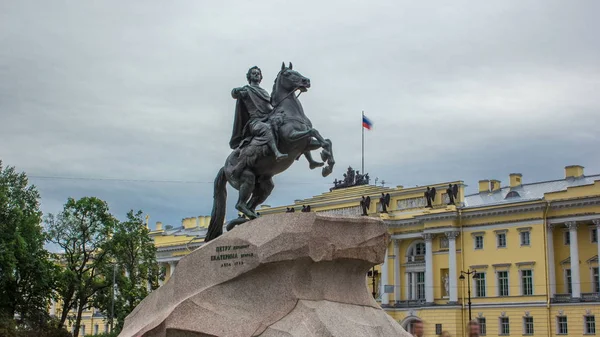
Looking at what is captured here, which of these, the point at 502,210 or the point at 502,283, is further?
the point at 502,283

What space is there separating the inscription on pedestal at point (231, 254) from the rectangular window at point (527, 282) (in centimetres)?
5157

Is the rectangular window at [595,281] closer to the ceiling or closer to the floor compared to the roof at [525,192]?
closer to the floor

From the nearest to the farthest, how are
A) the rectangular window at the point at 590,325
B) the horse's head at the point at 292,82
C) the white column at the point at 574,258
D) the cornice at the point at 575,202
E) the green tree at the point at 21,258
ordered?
the horse's head at the point at 292,82
the green tree at the point at 21,258
the rectangular window at the point at 590,325
the cornice at the point at 575,202
the white column at the point at 574,258

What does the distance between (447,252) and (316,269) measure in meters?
55.5

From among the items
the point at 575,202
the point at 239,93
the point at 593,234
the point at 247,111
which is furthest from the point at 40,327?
the point at 239,93

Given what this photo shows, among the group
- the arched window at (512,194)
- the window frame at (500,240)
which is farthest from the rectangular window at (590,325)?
the arched window at (512,194)

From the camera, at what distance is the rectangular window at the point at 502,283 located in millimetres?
63906

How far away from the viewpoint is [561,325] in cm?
6019

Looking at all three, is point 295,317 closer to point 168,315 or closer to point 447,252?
point 168,315

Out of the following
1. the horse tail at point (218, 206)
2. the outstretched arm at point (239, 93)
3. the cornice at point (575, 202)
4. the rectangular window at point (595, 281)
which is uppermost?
the cornice at point (575, 202)

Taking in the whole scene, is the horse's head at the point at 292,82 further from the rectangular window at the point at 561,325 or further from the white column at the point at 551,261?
the white column at the point at 551,261

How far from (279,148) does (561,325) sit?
4992 centimetres

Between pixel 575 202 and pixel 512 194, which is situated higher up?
pixel 512 194

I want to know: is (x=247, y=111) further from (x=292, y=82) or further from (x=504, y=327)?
(x=504, y=327)
